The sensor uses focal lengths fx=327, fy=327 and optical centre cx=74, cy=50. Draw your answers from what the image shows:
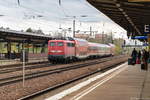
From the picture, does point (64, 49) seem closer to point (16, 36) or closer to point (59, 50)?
point (59, 50)

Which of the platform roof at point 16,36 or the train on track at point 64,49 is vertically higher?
the platform roof at point 16,36

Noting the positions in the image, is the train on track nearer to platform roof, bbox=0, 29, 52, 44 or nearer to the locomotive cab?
the locomotive cab

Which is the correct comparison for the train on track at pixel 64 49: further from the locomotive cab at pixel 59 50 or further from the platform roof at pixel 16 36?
the platform roof at pixel 16 36

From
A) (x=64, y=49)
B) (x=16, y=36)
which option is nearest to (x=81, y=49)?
(x=64, y=49)

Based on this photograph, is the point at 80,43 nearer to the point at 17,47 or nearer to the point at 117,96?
the point at 17,47

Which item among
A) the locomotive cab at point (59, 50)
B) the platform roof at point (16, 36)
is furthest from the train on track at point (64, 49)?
the platform roof at point (16, 36)

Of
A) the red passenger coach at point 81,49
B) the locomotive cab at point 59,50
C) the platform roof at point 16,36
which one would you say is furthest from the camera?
the red passenger coach at point 81,49

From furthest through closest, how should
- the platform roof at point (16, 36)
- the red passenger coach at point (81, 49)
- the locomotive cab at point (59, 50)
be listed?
the red passenger coach at point (81, 49), the locomotive cab at point (59, 50), the platform roof at point (16, 36)

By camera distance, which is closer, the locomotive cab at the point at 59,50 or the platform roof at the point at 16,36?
the platform roof at the point at 16,36

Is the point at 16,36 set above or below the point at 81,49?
above

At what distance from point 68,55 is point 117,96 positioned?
25003mm

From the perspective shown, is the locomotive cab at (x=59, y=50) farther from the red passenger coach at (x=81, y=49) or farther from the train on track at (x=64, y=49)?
the red passenger coach at (x=81, y=49)

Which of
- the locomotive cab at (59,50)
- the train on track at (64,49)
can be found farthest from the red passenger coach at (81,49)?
the locomotive cab at (59,50)

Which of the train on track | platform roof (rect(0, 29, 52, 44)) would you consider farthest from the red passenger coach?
platform roof (rect(0, 29, 52, 44))
